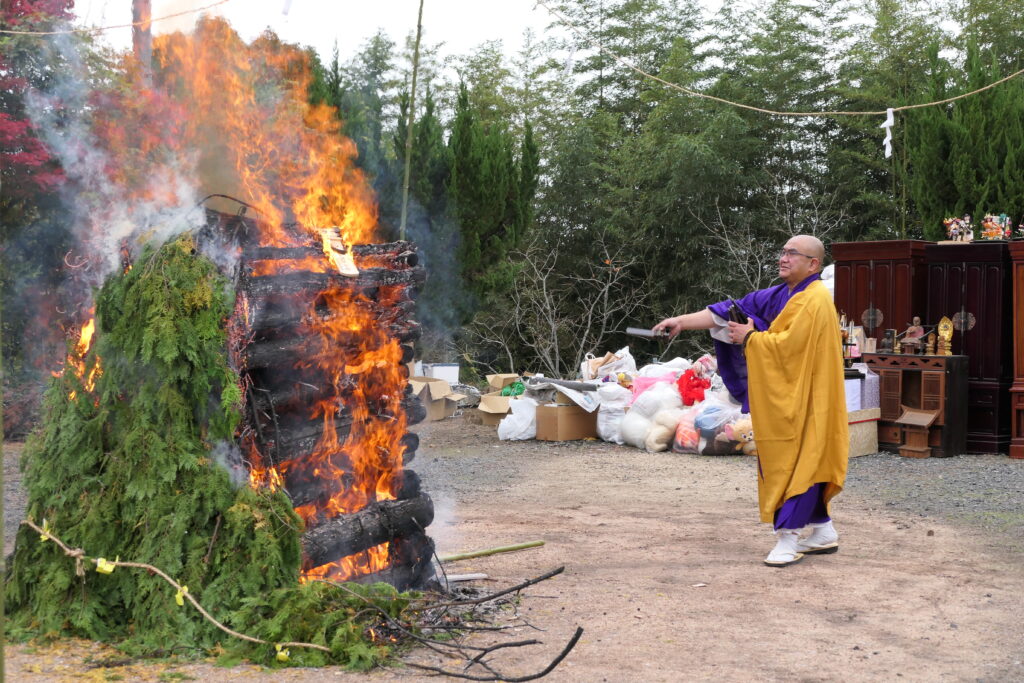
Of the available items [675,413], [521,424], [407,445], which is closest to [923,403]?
[675,413]

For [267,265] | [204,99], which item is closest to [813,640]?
[267,265]

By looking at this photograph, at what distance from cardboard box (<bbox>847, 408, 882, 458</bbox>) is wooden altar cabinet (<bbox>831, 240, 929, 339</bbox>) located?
125 centimetres

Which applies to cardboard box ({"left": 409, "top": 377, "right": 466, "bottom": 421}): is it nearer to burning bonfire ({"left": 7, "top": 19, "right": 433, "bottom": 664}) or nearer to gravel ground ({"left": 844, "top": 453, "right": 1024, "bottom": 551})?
gravel ground ({"left": 844, "top": 453, "right": 1024, "bottom": 551})

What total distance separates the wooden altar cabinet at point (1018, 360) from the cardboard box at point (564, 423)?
4378 mm

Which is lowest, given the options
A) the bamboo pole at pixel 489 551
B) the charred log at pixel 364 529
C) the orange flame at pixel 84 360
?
the bamboo pole at pixel 489 551

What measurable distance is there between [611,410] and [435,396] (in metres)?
2.70

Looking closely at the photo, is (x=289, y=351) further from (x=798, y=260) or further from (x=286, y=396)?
(x=798, y=260)

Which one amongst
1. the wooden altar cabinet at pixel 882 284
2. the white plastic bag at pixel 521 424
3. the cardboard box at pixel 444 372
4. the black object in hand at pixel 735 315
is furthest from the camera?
the cardboard box at pixel 444 372

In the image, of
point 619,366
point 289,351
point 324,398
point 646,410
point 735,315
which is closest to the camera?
point 289,351

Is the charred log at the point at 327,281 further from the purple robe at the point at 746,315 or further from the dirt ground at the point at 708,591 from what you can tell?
the purple robe at the point at 746,315

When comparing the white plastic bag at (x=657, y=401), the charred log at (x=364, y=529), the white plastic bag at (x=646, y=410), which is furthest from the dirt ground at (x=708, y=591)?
the white plastic bag at (x=657, y=401)

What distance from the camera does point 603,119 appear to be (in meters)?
19.3

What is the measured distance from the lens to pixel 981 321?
1087 centimetres

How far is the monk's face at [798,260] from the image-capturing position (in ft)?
19.0
